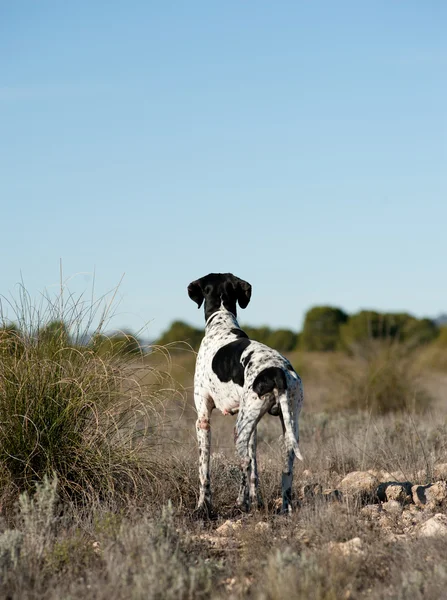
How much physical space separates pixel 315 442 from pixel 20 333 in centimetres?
442

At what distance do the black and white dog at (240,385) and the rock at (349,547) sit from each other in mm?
735

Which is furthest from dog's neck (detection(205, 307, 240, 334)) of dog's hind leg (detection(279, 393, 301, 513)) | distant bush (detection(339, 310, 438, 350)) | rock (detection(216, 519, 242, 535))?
distant bush (detection(339, 310, 438, 350))

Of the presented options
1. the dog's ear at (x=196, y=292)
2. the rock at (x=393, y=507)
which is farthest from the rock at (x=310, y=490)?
the dog's ear at (x=196, y=292)

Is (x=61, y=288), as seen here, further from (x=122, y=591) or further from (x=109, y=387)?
(x=122, y=591)

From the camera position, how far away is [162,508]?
19.0ft

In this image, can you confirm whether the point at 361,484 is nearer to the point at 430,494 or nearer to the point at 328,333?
the point at 430,494

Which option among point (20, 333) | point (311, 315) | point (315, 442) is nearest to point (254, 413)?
point (20, 333)

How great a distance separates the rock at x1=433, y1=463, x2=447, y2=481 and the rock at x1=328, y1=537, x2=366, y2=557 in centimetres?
260

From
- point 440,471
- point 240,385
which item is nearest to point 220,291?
point 240,385

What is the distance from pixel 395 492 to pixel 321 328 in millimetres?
29028

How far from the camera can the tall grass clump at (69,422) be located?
6453 millimetres

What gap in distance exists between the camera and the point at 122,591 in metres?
4.38

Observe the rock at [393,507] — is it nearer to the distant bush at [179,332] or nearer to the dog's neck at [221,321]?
the dog's neck at [221,321]

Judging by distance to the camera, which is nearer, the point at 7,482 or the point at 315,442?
the point at 7,482
